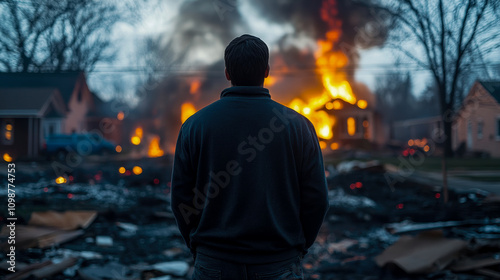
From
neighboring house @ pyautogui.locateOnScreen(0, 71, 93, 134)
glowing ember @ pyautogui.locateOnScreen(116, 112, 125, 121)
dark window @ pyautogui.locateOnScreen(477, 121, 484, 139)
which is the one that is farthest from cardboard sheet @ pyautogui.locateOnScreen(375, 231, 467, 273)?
glowing ember @ pyautogui.locateOnScreen(116, 112, 125, 121)

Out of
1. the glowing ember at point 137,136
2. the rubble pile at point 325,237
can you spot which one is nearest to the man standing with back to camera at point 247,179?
the rubble pile at point 325,237

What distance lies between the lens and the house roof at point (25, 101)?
20906 mm

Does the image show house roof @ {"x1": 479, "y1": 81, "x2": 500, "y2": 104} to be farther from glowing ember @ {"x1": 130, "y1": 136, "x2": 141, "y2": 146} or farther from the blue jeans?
glowing ember @ {"x1": 130, "y1": 136, "x2": 141, "y2": 146}

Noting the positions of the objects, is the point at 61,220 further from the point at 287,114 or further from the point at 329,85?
the point at 329,85

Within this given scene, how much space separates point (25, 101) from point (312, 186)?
79.4 feet

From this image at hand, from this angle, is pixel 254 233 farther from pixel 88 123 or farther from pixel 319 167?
pixel 88 123

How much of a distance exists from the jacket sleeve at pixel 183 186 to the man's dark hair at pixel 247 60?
368 millimetres

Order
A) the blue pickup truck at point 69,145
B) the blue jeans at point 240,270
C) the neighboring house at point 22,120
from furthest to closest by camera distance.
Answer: the blue pickup truck at point 69,145 → the neighboring house at point 22,120 → the blue jeans at point 240,270

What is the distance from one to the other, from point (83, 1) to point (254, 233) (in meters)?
6.53

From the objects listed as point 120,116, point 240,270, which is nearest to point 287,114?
point 240,270

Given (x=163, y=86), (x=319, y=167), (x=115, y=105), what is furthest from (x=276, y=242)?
(x=115, y=105)

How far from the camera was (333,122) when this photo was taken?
30250mm

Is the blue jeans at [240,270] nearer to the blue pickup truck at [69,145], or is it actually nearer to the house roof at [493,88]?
the house roof at [493,88]

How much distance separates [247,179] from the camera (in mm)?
1619
